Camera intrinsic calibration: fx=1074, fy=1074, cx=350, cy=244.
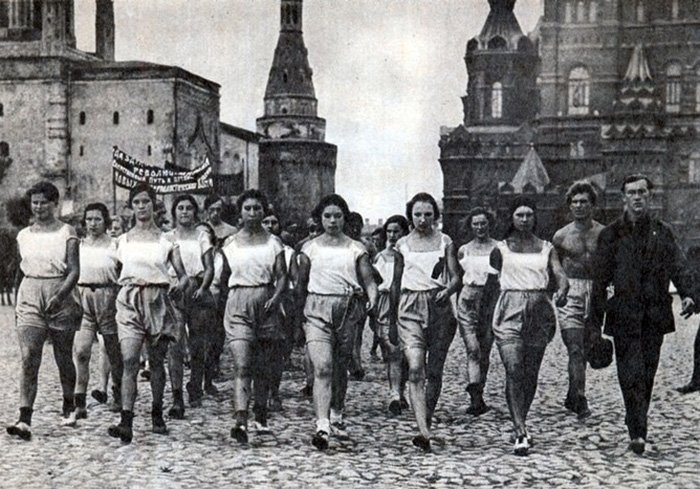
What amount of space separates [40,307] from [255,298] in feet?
5.83

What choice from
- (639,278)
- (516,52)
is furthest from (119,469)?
(516,52)

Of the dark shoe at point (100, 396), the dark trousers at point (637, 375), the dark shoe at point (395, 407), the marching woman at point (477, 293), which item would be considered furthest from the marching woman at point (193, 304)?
the dark trousers at point (637, 375)

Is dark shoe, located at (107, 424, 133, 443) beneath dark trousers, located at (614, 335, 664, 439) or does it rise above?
beneath

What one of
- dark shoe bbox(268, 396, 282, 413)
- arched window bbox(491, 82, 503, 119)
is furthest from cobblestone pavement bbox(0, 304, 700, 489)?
arched window bbox(491, 82, 503, 119)

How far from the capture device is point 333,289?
849cm

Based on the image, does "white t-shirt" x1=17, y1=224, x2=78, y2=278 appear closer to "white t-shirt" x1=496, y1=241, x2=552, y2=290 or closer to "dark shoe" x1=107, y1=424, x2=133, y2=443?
"dark shoe" x1=107, y1=424, x2=133, y2=443

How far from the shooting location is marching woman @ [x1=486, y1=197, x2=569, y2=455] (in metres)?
8.30

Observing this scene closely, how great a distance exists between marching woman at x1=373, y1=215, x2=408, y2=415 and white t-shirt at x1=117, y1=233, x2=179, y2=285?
189 centimetres

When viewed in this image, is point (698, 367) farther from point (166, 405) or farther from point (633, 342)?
point (166, 405)

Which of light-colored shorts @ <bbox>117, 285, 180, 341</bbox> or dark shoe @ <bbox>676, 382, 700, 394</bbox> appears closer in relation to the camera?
light-colored shorts @ <bbox>117, 285, 180, 341</bbox>

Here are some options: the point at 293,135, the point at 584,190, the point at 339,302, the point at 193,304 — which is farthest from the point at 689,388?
the point at 293,135

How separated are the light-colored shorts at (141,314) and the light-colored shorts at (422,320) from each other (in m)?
1.93

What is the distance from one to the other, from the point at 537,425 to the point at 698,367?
9.70ft

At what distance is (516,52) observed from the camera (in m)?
61.4
